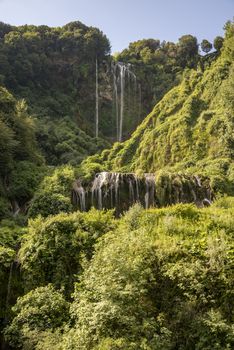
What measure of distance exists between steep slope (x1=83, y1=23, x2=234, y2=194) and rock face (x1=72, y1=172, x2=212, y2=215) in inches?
137

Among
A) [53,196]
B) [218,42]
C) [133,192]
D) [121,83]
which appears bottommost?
[133,192]

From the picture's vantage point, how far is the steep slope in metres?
33.2

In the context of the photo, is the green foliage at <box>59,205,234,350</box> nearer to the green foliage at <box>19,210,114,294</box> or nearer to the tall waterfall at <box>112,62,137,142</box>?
the green foliage at <box>19,210,114,294</box>

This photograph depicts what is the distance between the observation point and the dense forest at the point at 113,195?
11.0m

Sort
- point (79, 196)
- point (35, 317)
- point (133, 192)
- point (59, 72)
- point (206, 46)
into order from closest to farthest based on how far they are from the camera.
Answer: point (35, 317) < point (79, 196) < point (133, 192) < point (59, 72) < point (206, 46)

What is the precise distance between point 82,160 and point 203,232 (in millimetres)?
25903

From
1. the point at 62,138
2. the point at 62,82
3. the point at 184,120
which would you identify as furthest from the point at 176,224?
the point at 62,82

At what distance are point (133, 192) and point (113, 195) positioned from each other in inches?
53.1

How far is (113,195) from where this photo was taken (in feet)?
85.0

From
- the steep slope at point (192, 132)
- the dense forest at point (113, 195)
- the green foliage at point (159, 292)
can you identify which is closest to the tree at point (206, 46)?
the dense forest at point (113, 195)

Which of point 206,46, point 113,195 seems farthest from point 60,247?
point 206,46

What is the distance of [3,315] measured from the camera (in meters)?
14.9

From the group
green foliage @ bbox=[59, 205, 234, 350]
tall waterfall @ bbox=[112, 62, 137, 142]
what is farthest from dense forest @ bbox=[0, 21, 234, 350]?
tall waterfall @ bbox=[112, 62, 137, 142]

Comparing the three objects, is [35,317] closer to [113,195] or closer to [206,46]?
[113,195]
